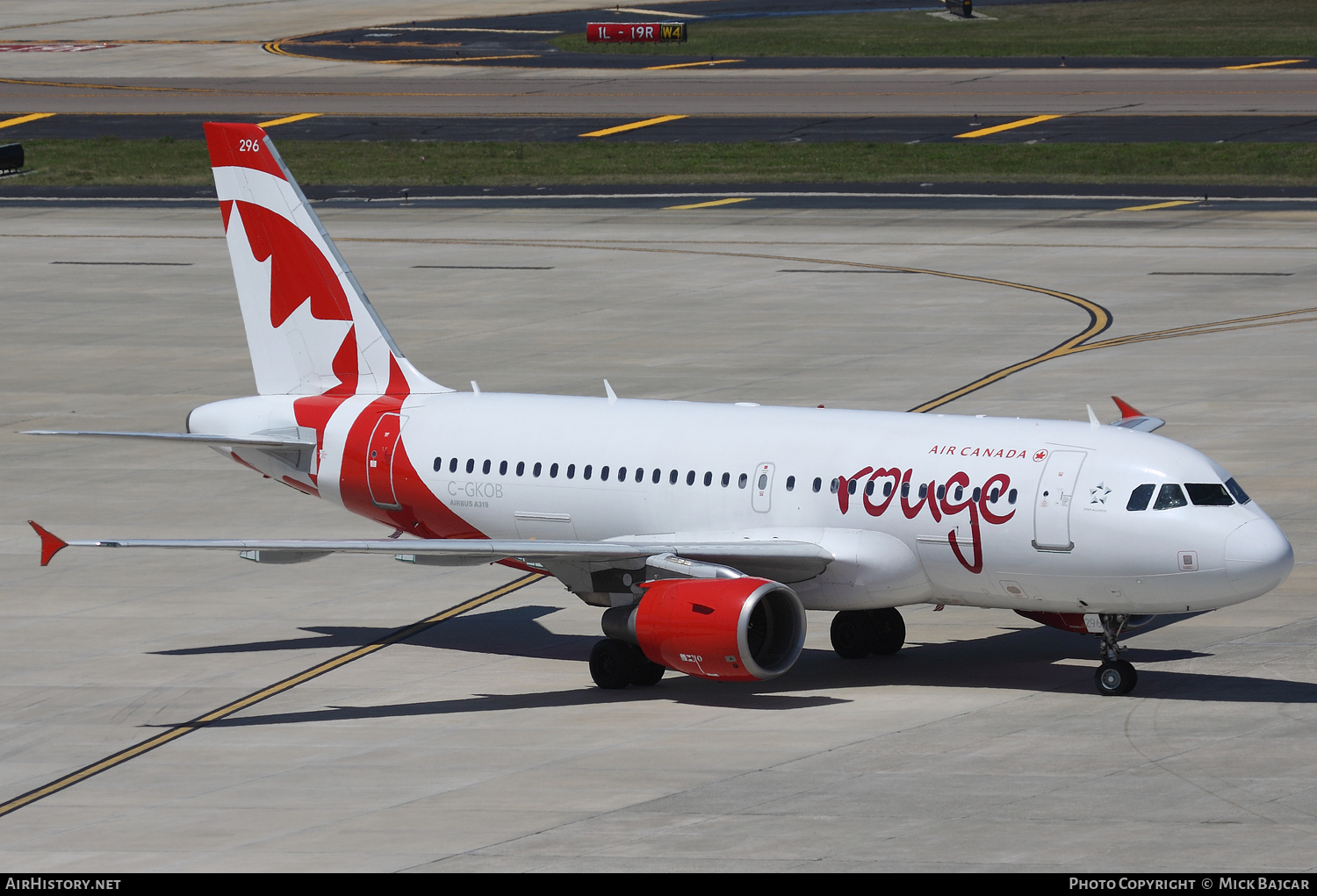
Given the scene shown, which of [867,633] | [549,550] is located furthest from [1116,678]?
[549,550]

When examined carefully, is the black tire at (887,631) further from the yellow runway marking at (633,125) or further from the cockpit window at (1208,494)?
the yellow runway marking at (633,125)

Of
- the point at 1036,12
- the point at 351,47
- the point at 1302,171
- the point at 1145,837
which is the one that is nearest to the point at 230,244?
the point at 1145,837

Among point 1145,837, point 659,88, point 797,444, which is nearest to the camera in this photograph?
point 1145,837

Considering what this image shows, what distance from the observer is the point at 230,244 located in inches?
1597

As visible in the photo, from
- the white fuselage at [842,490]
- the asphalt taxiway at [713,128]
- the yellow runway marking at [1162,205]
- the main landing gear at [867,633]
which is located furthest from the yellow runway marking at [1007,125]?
the main landing gear at [867,633]

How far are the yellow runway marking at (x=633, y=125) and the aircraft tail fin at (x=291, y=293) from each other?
221ft

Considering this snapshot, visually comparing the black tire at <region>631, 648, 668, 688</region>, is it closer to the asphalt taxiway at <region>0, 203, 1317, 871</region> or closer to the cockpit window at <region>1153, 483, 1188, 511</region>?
the asphalt taxiway at <region>0, 203, 1317, 871</region>

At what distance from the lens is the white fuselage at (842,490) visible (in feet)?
102

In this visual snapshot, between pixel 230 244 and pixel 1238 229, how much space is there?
5052 centimetres

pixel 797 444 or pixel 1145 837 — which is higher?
pixel 797 444

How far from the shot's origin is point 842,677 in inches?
1330

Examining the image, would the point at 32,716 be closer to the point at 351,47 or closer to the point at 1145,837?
the point at 1145,837

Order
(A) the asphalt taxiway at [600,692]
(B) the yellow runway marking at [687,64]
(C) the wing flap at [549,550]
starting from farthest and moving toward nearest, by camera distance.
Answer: (B) the yellow runway marking at [687,64] < (C) the wing flap at [549,550] < (A) the asphalt taxiway at [600,692]

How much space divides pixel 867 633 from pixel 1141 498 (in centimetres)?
572
